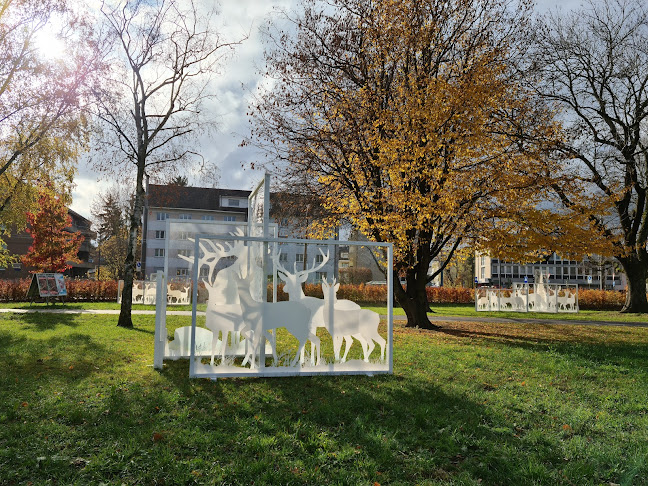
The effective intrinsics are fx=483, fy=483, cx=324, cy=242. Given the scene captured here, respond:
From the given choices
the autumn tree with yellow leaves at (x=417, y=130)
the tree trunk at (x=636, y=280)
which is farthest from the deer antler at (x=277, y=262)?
the tree trunk at (x=636, y=280)

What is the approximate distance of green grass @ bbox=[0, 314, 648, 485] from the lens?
164 inches

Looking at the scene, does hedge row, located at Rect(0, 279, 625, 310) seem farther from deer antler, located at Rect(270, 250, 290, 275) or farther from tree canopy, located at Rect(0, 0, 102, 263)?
tree canopy, located at Rect(0, 0, 102, 263)

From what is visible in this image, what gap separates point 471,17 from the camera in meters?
16.1

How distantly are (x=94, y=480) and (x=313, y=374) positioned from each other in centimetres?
444

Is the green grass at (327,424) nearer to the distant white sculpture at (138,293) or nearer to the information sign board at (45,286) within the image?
the information sign board at (45,286)

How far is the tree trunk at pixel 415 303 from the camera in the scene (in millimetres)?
16750

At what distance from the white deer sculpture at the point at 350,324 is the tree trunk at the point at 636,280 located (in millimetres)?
24600

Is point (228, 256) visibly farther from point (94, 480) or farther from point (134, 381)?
point (94, 480)

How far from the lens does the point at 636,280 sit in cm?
2728

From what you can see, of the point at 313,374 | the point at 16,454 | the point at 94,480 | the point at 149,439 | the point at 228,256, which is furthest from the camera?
the point at 228,256

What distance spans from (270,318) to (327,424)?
268 centimetres

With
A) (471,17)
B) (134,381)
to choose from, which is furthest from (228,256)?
(471,17)

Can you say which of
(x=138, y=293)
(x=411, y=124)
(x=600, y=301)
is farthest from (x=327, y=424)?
(x=600, y=301)

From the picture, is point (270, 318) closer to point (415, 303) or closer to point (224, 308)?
point (224, 308)
